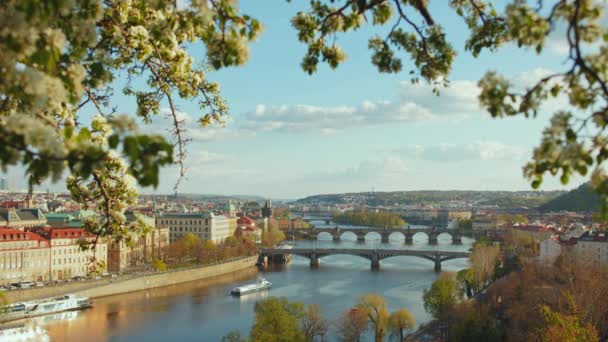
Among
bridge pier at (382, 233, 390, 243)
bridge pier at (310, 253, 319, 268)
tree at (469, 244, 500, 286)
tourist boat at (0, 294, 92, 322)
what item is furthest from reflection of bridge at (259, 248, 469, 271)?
bridge pier at (382, 233, 390, 243)

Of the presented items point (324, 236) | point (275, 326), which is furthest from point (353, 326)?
point (324, 236)

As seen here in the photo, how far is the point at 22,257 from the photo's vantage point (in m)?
27.0

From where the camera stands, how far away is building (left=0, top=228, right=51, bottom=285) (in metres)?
26.1

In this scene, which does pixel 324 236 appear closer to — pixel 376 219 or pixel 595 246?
pixel 376 219

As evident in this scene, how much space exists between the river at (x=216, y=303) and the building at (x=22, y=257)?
394 cm

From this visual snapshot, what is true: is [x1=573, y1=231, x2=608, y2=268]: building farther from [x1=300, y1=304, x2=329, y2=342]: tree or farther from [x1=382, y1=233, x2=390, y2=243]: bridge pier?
[x1=382, y1=233, x2=390, y2=243]: bridge pier

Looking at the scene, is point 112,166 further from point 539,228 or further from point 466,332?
point 539,228

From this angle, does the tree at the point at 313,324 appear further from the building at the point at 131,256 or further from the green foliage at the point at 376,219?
the green foliage at the point at 376,219

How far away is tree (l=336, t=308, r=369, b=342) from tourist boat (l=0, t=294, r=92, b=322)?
33.3 ft

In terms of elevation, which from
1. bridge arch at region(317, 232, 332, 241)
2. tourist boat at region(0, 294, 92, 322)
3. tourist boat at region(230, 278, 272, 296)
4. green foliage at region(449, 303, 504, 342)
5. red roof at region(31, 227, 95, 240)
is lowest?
bridge arch at region(317, 232, 332, 241)

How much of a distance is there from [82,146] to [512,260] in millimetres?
35834

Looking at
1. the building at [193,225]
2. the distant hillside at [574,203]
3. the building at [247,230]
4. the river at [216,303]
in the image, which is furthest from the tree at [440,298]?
the distant hillside at [574,203]

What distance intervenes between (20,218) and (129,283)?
13849 mm

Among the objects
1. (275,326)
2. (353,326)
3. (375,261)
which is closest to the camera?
(275,326)
